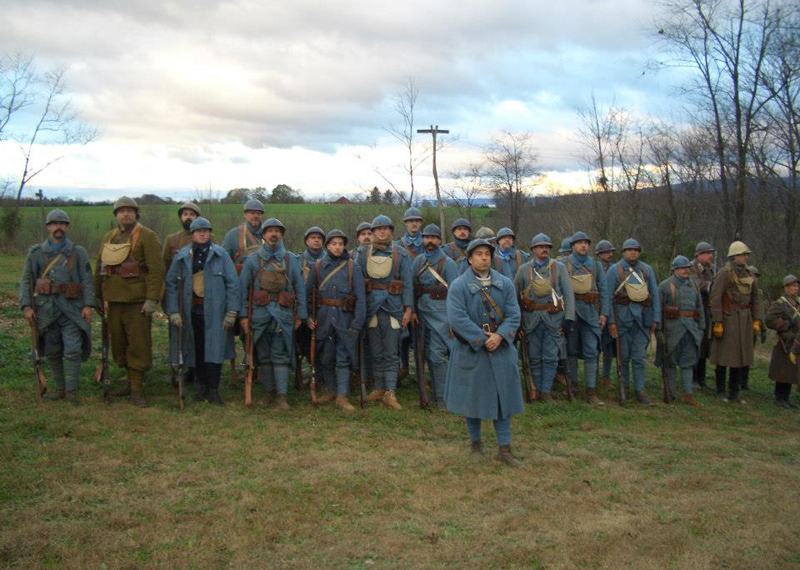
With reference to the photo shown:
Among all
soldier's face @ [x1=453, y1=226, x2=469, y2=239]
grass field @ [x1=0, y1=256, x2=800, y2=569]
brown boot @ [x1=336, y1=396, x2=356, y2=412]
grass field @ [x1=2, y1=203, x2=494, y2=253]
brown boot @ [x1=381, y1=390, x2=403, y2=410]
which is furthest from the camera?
grass field @ [x1=2, y1=203, x2=494, y2=253]

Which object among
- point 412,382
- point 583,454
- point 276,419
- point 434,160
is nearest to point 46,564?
point 276,419

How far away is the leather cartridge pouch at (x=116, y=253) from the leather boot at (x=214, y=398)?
1907mm

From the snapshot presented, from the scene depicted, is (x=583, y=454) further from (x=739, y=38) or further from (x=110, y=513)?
(x=739, y=38)

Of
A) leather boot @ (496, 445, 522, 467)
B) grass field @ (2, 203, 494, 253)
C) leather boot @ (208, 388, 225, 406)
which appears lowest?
leather boot @ (496, 445, 522, 467)

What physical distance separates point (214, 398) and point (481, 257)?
13.1 feet

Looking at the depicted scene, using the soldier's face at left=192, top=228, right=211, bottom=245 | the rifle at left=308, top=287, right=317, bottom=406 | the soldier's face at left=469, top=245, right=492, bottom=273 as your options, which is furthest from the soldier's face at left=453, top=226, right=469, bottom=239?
the soldier's face at left=192, top=228, right=211, bottom=245

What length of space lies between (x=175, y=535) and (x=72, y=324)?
4.09 meters

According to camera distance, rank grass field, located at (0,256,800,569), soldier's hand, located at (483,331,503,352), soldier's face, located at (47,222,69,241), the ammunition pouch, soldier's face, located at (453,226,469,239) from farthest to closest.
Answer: soldier's face, located at (453,226,469,239) → the ammunition pouch → soldier's face, located at (47,222,69,241) → soldier's hand, located at (483,331,503,352) → grass field, located at (0,256,800,569)

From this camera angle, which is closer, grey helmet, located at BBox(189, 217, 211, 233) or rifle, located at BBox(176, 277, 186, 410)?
rifle, located at BBox(176, 277, 186, 410)

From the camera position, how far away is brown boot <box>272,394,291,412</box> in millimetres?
8203

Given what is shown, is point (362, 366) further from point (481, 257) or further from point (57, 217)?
point (57, 217)

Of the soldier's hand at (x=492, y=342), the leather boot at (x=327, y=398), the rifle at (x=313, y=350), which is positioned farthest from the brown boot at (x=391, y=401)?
the soldier's hand at (x=492, y=342)

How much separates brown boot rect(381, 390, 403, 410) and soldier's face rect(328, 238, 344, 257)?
1.92m

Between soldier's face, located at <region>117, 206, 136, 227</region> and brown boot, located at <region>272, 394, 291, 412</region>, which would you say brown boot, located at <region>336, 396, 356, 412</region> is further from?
soldier's face, located at <region>117, 206, 136, 227</region>
